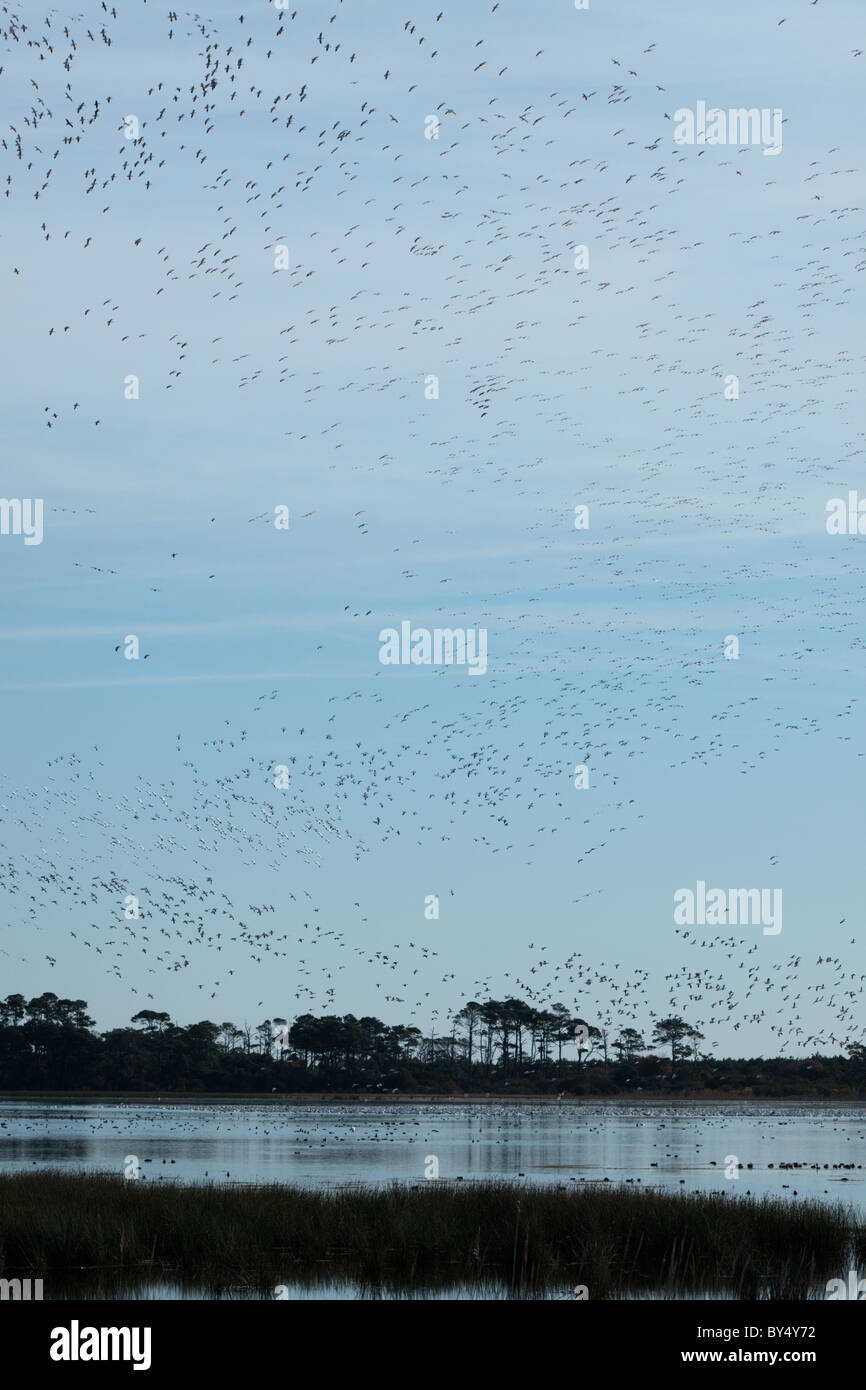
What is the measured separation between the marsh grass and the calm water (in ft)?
29.9

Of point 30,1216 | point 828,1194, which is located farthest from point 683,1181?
point 30,1216

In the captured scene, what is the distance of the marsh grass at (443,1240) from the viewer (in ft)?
95.2

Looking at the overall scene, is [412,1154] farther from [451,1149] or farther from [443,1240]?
[443,1240]

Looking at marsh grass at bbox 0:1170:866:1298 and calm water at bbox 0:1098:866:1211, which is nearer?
marsh grass at bbox 0:1170:866:1298

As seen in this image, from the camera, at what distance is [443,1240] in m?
31.1

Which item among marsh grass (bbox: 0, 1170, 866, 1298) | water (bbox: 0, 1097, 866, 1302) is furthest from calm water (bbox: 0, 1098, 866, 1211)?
marsh grass (bbox: 0, 1170, 866, 1298)

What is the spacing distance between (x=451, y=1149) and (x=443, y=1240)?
1733 inches

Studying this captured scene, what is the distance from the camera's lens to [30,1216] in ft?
102

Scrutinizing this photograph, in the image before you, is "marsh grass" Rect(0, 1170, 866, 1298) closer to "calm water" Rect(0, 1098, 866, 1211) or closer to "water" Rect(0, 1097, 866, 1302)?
"water" Rect(0, 1097, 866, 1302)

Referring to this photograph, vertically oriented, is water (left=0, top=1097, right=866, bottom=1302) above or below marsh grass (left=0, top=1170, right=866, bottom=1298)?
below

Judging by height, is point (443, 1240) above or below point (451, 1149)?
above

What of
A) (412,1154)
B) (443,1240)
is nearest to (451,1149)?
(412,1154)

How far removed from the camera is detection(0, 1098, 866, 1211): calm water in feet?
172
